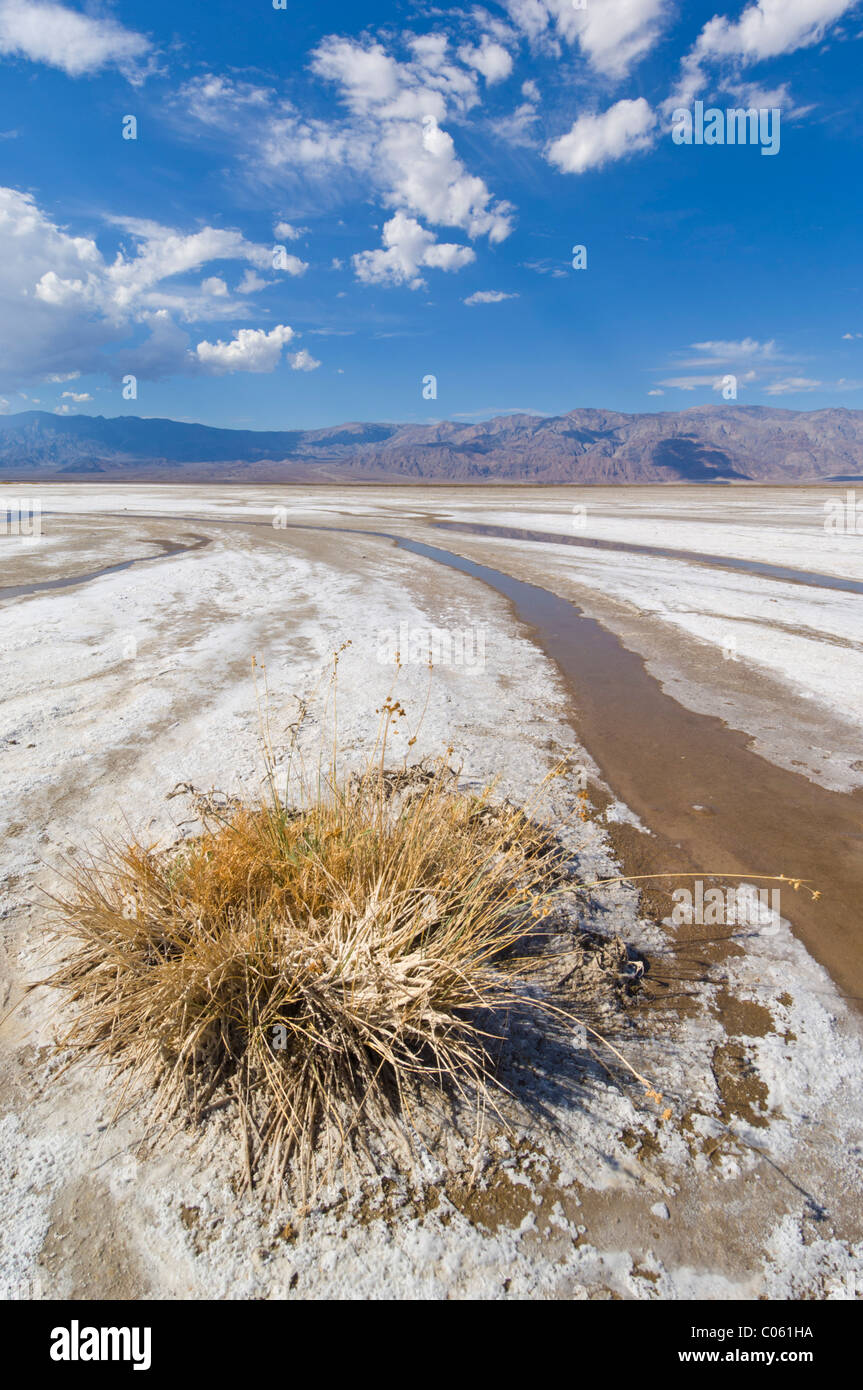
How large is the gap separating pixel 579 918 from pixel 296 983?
1787 millimetres

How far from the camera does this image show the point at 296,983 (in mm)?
2527

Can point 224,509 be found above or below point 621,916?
above

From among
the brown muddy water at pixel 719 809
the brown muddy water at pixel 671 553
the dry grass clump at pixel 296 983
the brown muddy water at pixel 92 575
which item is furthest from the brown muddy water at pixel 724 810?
the brown muddy water at pixel 92 575

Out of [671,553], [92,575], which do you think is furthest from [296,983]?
[671,553]

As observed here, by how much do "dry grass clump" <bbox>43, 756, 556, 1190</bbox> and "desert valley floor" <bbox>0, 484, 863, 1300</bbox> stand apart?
0.17 metres

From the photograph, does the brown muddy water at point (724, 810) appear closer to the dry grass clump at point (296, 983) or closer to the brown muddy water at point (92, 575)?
the dry grass clump at point (296, 983)

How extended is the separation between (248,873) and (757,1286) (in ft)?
7.58

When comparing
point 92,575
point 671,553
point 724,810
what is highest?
point 671,553

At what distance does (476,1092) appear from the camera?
2.57 metres

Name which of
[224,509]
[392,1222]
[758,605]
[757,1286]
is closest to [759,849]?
[757,1286]

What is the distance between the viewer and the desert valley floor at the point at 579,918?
2041 mm

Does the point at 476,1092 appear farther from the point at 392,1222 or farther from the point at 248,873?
the point at 248,873

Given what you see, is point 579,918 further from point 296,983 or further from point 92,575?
point 92,575

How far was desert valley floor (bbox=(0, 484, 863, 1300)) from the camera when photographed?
6.70 feet
